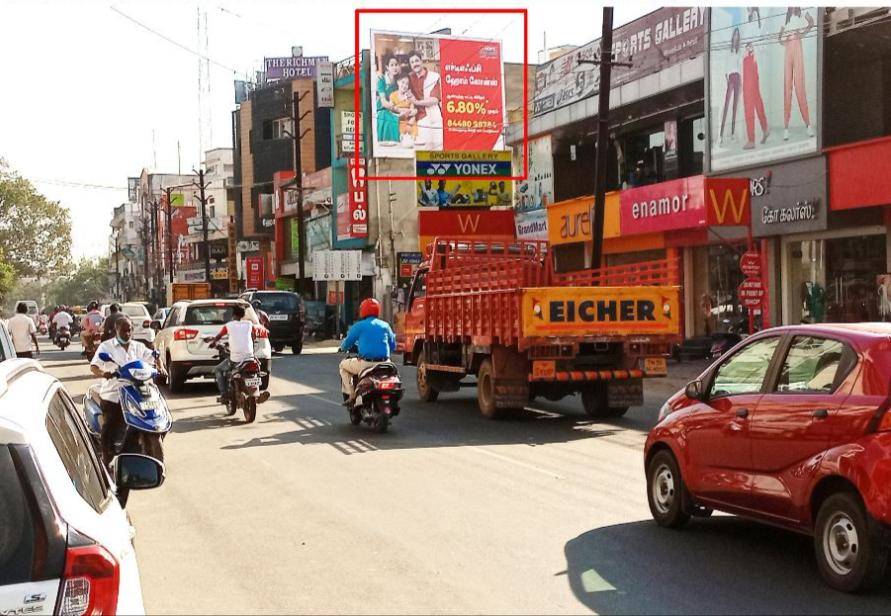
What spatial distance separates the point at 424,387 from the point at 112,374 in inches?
362

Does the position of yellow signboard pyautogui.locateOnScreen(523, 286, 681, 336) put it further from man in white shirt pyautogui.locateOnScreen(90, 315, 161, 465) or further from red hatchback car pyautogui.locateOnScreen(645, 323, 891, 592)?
red hatchback car pyautogui.locateOnScreen(645, 323, 891, 592)

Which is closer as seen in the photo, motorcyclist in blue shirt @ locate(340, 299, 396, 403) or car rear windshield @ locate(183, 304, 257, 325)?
motorcyclist in blue shirt @ locate(340, 299, 396, 403)

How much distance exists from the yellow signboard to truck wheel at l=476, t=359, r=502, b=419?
4.62 ft

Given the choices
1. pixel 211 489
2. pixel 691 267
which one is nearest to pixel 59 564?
pixel 211 489

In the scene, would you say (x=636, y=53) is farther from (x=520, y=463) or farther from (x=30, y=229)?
(x=30, y=229)

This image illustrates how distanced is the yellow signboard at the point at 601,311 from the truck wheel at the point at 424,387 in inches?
180

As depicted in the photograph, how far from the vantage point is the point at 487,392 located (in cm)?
1614

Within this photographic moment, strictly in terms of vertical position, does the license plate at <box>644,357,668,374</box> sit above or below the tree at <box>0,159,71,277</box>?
below

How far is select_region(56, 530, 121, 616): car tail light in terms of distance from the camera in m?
2.92

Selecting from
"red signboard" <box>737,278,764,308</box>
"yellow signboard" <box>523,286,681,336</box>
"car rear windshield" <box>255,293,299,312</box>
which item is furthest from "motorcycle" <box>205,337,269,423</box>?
"car rear windshield" <box>255,293,299,312</box>

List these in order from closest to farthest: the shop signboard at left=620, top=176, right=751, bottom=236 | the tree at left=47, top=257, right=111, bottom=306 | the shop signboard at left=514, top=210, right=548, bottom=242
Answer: the shop signboard at left=620, top=176, right=751, bottom=236
the shop signboard at left=514, top=210, right=548, bottom=242
the tree at left=47, top=257, right=111, bottom=306

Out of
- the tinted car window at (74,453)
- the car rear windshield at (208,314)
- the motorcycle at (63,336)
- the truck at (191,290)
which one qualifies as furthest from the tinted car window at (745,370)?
the truck at (191,290)

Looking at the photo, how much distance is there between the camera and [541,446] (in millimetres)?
13000

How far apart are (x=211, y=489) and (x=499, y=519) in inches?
120
